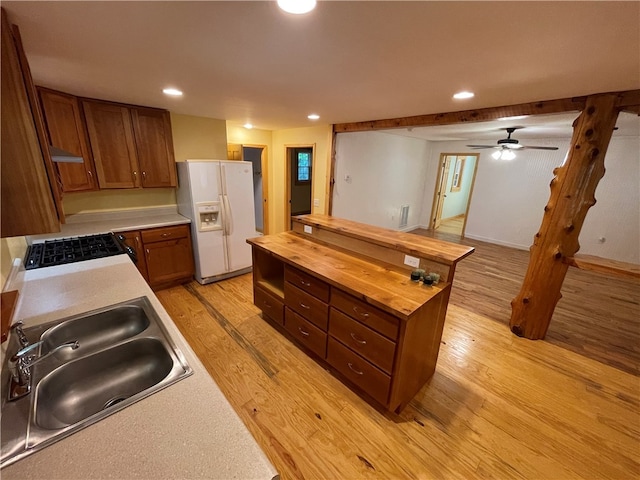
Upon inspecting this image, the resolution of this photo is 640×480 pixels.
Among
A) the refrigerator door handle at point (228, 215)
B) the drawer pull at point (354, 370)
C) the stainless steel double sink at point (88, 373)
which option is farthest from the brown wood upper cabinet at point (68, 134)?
the drawer pull at point (354, 370)

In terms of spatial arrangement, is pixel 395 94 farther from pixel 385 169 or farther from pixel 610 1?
pixel 385 169

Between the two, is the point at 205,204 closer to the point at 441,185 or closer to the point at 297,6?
the point at 297,6

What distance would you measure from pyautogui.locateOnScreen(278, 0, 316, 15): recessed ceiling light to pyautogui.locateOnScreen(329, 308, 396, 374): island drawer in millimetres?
1683

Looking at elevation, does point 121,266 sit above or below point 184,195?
below

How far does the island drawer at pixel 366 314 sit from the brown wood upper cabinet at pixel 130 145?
2.88 m

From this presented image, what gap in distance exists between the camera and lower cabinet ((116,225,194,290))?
3.02m

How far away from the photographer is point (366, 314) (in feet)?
5.45

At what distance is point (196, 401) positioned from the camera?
33.3 inches

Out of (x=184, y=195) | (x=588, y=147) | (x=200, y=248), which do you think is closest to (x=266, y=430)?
(x=200, y=248)

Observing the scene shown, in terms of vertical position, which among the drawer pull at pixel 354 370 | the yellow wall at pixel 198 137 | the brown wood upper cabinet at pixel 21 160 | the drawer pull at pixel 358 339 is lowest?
Result: the drawer pull at pixel 354 370

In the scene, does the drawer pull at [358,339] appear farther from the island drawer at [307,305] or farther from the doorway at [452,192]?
the doorway at [452,192]

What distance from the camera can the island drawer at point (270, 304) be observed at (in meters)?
2.46

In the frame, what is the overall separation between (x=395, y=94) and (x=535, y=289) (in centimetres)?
228

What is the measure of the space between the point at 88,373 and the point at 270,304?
62.0 inches
